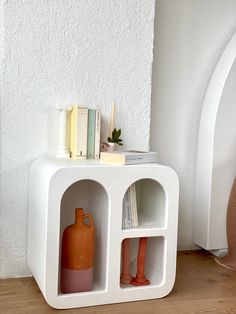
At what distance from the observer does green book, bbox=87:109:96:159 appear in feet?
7.98

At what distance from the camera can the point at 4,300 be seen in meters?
2.18

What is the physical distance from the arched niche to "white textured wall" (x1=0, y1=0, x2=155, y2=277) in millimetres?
469

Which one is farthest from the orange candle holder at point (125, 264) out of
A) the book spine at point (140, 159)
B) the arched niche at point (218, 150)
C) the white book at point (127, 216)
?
the arched niche at point (218, 150)

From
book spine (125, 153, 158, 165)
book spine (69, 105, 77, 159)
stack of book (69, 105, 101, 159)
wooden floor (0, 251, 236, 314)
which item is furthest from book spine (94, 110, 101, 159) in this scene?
wooden floor (0, 251, 236, 314)

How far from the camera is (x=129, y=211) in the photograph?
2277 millimetres

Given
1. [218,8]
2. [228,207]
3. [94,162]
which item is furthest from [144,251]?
[218,8]

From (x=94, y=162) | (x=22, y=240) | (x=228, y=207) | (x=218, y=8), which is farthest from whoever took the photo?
(x=218, y=8)

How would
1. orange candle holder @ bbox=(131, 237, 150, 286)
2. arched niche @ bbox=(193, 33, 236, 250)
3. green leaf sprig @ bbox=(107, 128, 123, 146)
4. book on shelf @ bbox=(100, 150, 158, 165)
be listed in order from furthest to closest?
arched niche @ bbox=(193, 33, 236, 250)
green leaf sprig @ bbox=(107, 128, 123, 146)
orange candle holder @ bbox=(131, 237, 150, 286)
book on shelf @ bbox=(100, 150, 158, 165)

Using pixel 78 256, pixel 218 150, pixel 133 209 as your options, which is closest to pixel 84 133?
pixel 133 209

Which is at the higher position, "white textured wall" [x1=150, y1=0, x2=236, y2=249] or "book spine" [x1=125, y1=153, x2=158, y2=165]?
"white textured wall" [x1=150, y1=0, x2=236, y2=249]

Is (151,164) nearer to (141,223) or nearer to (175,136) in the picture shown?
(141,223)

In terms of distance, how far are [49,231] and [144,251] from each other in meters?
0.52

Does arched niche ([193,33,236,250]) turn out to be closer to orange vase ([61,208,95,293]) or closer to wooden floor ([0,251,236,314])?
wooden floor ([0,251,236,314])

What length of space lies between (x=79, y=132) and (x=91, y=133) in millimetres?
71
